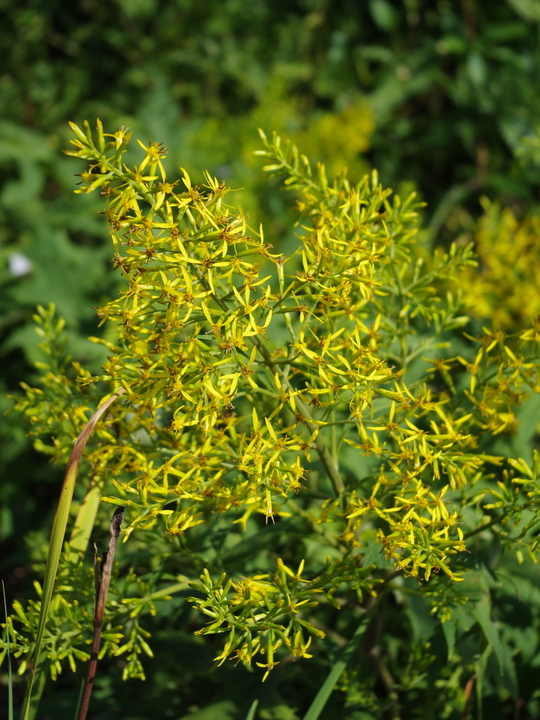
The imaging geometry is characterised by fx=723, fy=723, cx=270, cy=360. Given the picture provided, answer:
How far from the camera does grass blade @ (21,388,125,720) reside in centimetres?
158

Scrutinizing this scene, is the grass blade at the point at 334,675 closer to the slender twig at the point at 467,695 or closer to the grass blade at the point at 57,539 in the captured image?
the slender twig at the point at 467,695

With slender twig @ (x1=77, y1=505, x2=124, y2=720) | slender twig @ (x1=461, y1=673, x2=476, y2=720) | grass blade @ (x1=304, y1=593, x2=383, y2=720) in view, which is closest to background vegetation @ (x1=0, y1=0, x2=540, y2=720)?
slender twig @ (x1=461, y1=673, x2=476, y2=720)

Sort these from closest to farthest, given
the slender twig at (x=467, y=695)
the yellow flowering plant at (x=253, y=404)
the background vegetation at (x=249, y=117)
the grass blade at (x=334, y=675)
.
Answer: the yellow flowering plant at (x=253, y=404) → the grass blade at (x=334, y=675) → the slender twig at (x=467, y=695) → the background vegetation at (x=249, y=117)

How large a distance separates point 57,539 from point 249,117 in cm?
415

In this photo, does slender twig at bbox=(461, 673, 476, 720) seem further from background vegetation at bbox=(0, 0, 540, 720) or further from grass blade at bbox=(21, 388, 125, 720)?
grass blade at bbox=(21, 388, 125, 720)

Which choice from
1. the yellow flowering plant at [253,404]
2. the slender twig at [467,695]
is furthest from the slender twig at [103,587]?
the slender twig at [467,695]

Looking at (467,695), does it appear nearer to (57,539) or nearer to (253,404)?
(253,404)

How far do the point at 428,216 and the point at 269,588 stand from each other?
4.17 meters

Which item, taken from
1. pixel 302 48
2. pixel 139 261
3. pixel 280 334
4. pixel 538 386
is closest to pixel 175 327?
pixel 139 261

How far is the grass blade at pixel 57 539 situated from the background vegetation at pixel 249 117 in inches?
44.2

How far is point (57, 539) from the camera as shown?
1.60m

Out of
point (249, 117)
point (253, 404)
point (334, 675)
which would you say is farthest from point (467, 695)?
point (249, 117)

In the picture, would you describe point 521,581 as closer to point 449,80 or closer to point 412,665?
point 412,665

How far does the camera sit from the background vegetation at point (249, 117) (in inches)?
145
